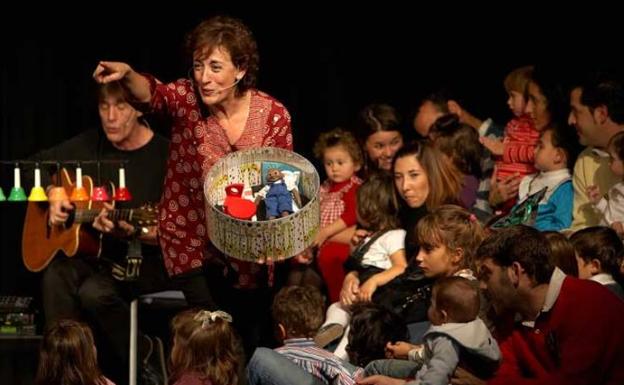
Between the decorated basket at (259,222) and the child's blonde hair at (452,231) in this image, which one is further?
the child's blonde hair at (452,231)

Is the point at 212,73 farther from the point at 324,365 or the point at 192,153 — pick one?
the point at 324,365

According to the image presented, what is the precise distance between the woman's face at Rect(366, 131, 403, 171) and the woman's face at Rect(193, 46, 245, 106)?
73.5 inches

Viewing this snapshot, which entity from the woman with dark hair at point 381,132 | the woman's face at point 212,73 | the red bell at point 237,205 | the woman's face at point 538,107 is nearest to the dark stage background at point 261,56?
the woman with dark hair at point 381,132

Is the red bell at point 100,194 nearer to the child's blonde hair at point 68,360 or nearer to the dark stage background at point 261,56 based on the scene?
the child's blonde hair at point 68,360

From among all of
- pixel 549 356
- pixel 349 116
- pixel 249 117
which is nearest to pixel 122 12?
pixel 349 116

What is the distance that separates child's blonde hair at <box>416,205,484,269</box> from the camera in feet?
18.2

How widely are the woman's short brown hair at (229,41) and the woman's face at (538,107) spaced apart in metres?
1.63

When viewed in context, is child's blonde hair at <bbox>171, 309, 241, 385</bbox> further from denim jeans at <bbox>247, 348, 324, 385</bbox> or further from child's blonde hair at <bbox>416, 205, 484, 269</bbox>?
child's blonde hair at <bbox>416, 205, 484, 269</bbox>

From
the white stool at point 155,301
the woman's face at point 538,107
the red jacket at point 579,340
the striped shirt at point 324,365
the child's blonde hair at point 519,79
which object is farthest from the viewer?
the child's blonde hair at point 519,79

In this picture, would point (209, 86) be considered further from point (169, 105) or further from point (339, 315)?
point (339, 315)

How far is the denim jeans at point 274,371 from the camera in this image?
17.1 feet

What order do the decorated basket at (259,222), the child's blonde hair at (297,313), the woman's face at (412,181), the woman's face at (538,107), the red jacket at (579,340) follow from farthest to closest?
1. the woman's face at (538,107)
2. the woman's face at (412,181)
3. the child's blonde hair at (297,313)
4. the decorated basket at (259,222)
5. the red jacket at (579,340)

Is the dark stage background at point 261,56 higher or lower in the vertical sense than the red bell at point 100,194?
higher

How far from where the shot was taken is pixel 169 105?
200 inches
